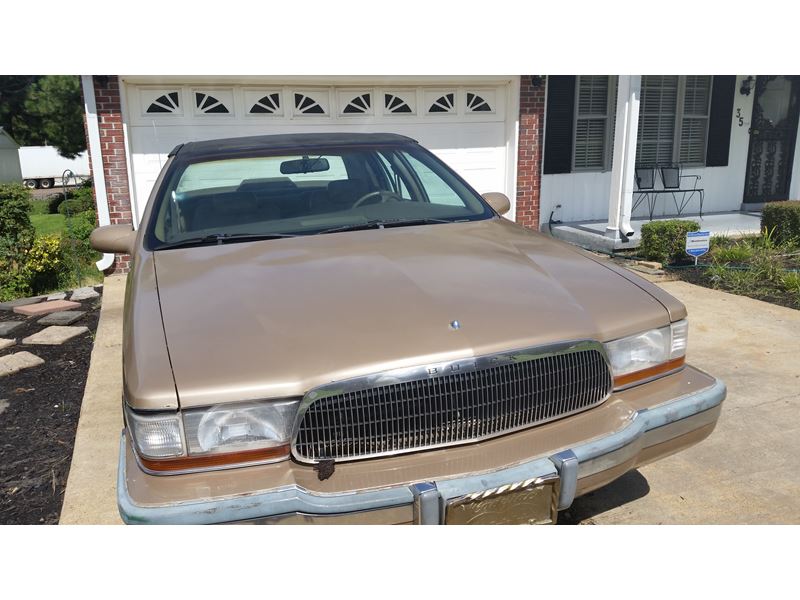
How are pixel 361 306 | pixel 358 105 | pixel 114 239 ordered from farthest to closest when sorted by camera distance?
pixel 358 105 → pixel 114 239 → pixel 361 306

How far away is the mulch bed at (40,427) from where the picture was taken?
11.0 ft

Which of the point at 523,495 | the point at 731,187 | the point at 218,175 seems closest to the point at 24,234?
the point at 218,175

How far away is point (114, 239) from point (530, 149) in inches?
271

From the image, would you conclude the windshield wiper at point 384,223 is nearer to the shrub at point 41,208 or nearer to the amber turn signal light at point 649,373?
the amber turn signal light at point 649,373

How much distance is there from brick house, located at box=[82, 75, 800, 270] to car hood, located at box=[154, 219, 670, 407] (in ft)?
18.4

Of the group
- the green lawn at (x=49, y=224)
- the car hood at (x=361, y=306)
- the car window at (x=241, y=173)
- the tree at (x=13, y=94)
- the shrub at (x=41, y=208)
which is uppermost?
the tree at (x=13, y=94)

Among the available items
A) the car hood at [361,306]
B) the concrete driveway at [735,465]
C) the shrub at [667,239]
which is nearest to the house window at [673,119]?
the shrub at [667,239]

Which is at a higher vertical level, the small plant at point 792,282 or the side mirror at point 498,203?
the side mirror at point 498,203

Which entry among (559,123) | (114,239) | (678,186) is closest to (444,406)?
(114,239)

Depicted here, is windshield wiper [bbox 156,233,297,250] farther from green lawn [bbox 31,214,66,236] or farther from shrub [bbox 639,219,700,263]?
green lawn [bbox 31,214,66,236]

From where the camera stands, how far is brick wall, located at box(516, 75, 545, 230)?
29.9ft

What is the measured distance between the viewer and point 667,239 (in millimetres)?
7973

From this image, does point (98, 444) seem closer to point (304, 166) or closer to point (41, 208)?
point (304, 166)

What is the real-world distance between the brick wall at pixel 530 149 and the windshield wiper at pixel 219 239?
22.1 ft
